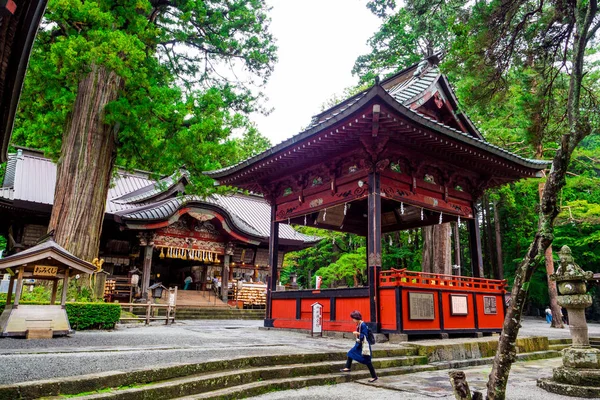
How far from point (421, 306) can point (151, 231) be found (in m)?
13.5

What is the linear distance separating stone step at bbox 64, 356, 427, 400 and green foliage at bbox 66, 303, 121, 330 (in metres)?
5.98

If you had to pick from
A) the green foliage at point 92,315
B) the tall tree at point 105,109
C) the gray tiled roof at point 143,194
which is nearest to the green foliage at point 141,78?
the tall tree at point 105,109

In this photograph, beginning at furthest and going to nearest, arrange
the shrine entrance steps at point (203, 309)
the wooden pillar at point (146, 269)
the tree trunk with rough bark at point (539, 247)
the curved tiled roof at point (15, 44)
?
1. the wooden pillar at point (146, 269)
2. the shrine entrance steps at point (203, 309)
3. the curved tiled roof at point (15, 44)
4. the tree trunk with rough bark at point (539, 247)

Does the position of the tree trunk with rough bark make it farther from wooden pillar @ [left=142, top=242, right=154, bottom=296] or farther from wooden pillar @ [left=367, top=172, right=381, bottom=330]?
wooden pillar @ [left=142, top=242, right=154, bottom=296]

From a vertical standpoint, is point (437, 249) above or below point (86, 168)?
below

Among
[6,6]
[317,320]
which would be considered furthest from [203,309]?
[6,6]

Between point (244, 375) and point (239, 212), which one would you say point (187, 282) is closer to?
point (239, 212)

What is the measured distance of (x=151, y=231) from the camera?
18172 millimetres

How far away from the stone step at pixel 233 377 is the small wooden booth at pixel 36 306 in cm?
494

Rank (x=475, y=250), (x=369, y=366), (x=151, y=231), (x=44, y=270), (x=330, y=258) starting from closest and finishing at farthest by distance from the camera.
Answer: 1. (x=369, y=366)
2. (x=44, y=270)
3. (x=475, y=250)
4. (x=151, y=231)
5. (x=330, y=258)

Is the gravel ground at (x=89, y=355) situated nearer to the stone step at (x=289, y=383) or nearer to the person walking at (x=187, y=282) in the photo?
the stone step at (x=289, y=383)

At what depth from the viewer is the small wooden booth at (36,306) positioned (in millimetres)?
7625

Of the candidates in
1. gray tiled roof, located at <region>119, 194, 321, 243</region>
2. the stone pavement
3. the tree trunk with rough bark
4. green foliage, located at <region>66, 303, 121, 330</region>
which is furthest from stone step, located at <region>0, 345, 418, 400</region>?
gray tiled roof, located at <region>119, 194, 321, 243</region>

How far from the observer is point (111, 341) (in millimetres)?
7316
